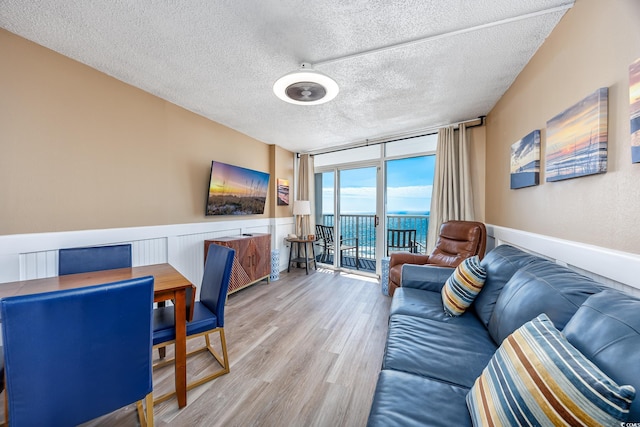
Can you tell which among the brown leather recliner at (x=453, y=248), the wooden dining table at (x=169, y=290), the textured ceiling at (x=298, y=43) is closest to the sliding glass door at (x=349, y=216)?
the brown leather recliner at (x=453, y=248)

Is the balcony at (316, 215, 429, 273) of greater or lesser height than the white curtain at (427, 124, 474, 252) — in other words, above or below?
below

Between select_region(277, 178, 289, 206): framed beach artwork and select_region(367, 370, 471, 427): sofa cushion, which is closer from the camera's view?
select_region(367, 370, 471, 427): sofa cushion

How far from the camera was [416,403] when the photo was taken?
2.91 feet

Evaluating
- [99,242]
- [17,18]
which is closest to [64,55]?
[17,18]

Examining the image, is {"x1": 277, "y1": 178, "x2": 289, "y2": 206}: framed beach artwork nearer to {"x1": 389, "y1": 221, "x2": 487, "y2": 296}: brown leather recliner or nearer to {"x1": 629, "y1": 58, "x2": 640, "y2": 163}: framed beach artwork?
{"x1": 389, "y1": 221, "x2": 487, "y2": 296}: brown leather recliner

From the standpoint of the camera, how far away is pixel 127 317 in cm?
100

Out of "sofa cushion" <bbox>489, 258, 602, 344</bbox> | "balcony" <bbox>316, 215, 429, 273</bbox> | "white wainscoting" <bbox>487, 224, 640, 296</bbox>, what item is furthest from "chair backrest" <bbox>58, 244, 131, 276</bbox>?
"balcony" <bbox>316, 215, 429, 273</bbox>

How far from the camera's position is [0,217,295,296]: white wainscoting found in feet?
5.46

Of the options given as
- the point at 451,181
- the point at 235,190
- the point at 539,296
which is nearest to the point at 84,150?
the point at 235,190

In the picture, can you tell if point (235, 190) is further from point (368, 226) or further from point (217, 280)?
point (368, 226)

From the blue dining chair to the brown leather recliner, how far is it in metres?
1.94

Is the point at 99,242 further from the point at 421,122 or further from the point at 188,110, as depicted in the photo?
the point at 421,122

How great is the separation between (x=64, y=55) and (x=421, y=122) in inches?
146

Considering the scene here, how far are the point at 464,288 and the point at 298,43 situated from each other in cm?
212
